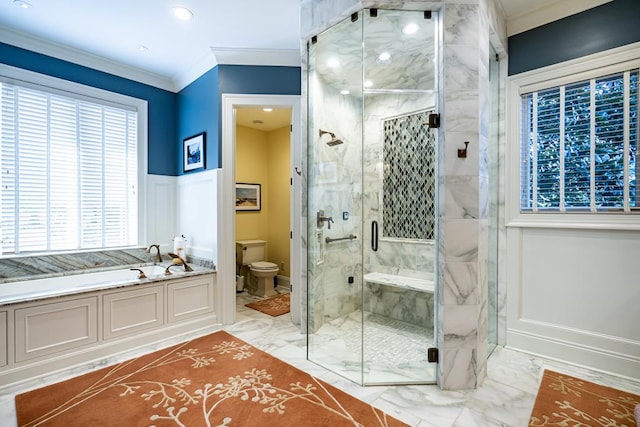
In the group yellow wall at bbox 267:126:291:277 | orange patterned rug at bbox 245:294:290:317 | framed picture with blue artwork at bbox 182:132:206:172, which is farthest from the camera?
yellow wall at bbox 267:126:291:277

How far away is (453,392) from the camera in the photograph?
6.80ft

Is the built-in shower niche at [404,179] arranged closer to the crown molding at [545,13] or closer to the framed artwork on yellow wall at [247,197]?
the crown molding at [545,13]

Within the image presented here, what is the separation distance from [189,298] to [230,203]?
1.06m

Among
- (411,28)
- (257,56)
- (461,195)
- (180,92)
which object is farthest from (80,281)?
(411,28)

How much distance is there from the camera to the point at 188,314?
3.15 meters

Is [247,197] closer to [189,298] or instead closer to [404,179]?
[189,298]

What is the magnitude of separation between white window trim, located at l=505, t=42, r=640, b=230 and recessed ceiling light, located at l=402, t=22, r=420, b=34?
1.09m

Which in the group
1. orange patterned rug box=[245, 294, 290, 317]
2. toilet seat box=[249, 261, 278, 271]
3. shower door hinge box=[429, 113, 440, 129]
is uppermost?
shower door hinge box=[429, 113, 440, 129]

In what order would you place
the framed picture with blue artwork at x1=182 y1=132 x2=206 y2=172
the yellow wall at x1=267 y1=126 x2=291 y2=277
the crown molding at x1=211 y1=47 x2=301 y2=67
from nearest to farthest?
the crown molding at x1=211 y1=47 x2=301 y2=67
the framed picture with blue artwork at x1=182 y1=132 x2=206 y2=172
the yellow wall at x1=267 y1=126 x2=291 y2=277

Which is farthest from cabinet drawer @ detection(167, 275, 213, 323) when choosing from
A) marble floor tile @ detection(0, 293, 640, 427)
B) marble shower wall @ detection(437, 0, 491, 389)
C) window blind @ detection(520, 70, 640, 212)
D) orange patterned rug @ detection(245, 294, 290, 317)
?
window blind @ detection(520, 70, 640, 212)

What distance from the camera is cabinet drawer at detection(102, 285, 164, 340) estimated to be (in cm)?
264

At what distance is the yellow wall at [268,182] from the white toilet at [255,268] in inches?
10.8

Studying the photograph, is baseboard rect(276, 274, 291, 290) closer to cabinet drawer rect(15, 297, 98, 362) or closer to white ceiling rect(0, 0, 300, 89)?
cabinet drawer rect(15, 297, 98, 362)

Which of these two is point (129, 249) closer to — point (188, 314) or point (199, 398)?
point (188, 314)
